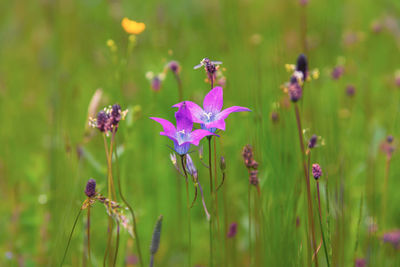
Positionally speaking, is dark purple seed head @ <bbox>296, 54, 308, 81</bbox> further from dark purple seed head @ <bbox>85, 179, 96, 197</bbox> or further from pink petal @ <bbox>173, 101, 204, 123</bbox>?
dark purple seed head @ <bbox>85, 179, 96, 197</bbox>

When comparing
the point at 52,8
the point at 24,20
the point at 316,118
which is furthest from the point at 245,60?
the point at 24,20

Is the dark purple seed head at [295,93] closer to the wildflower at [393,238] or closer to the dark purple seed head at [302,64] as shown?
the dark purple seed head at [302,64]

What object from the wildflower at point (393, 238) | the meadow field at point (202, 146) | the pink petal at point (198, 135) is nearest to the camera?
the pink petal at point (198, 135)

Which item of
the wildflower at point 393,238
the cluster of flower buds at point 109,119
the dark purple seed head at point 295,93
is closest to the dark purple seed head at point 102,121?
the cluster of flower buds at point 109,119

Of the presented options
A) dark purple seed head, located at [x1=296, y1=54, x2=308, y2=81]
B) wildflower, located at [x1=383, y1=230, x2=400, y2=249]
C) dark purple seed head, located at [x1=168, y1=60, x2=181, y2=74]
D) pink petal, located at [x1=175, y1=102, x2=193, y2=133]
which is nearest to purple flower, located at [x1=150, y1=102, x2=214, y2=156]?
pink petal, located at [x1=175, y1=102, x2=193, y2=133]

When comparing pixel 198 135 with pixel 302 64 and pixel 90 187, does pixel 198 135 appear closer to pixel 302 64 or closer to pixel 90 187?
pixel 90 187

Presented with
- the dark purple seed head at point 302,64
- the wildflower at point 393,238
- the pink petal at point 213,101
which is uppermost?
the dark purple seed head at point 302,64

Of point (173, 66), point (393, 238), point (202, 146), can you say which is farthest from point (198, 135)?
point (393, 238)

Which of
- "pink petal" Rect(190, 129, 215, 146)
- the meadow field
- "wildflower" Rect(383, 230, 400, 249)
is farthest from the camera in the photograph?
"wildflower" Rect(383, 230, 400, 249)
